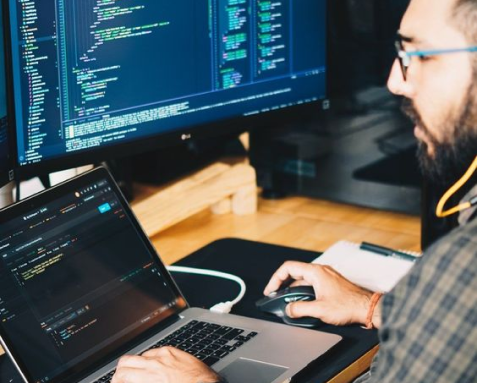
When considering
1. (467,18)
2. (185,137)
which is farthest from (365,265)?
(467,18)

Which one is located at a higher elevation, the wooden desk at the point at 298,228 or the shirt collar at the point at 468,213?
the shirt collar at the point at 468,213

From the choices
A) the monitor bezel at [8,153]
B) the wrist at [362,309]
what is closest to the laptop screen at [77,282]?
the monitor bezel at [8,153]

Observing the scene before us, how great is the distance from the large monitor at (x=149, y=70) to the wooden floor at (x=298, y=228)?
8.6 inches

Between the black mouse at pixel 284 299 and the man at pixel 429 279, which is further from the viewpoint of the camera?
the black mouse at pixel 284 299

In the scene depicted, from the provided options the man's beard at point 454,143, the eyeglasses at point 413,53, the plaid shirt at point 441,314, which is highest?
the eyeglasses at point 413,53

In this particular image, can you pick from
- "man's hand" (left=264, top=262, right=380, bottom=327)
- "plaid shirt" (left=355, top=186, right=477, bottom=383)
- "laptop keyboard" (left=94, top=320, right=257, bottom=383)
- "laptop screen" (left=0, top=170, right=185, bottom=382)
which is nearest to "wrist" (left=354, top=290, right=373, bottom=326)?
"man's hand" (left=264, top=262, right=380, bottom=327)

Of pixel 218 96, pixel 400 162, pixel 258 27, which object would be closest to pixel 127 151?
pixel 218 96

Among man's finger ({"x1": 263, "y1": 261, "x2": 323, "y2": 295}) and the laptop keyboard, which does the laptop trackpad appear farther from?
man's finger ({"x1": 263, "y1": 261, "x2": 323, "y2": 295})

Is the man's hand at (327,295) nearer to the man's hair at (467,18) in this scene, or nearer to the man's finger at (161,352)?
the man's finger at (161,352)

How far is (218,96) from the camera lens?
1643 millimetres

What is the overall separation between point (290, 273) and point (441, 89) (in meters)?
0.43

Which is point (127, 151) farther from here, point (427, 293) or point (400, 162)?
point (427, 293)

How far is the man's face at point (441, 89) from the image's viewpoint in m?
1.08

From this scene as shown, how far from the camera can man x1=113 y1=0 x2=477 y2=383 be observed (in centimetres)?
91
